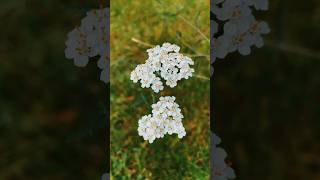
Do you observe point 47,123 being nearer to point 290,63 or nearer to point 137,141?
point 290,63

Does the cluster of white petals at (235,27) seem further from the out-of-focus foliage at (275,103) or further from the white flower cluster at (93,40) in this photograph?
the out-of-focus foliage at (275,103)

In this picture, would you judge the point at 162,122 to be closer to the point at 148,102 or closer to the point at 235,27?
the point at 148,102

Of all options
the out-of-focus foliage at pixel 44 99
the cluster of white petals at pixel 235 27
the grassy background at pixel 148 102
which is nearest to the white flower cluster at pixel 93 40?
the grassy background at pixel 148 102

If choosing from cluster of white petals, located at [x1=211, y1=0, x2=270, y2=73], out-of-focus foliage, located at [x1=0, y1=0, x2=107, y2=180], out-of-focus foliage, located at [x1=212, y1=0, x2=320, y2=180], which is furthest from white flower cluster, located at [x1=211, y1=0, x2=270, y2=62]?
out-of-focus foliage, located at [x1=0, y1=0, x2=107, y2=180]

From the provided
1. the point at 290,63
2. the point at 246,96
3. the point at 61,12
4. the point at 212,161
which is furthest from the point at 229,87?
the point at 212,161

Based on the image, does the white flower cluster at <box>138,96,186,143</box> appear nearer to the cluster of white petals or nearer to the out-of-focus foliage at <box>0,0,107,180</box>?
the cluster of white petals

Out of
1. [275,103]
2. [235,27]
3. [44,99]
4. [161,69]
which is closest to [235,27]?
[235,27]
